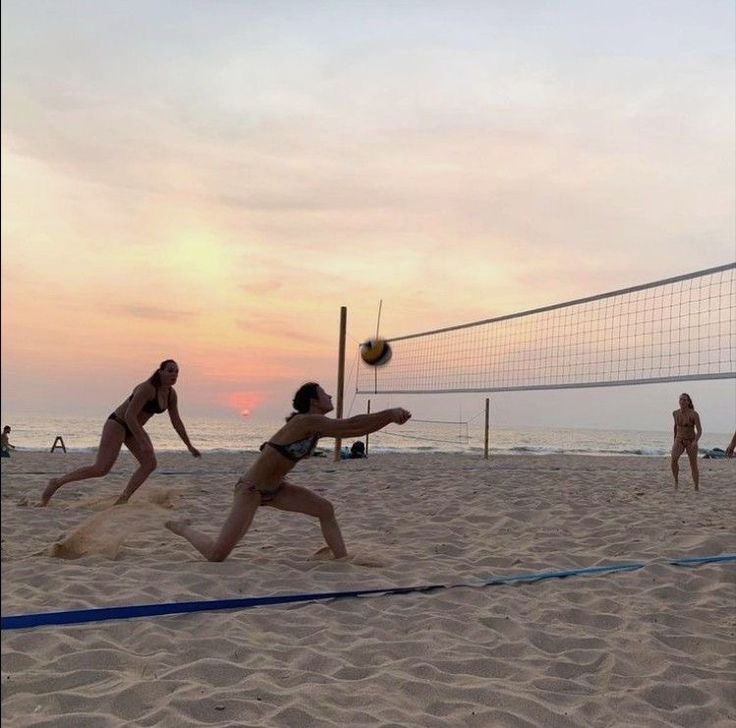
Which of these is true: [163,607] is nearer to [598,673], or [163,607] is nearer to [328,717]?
[328,717]

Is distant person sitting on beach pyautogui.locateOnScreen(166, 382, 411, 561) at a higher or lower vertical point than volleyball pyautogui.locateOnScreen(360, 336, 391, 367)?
lower

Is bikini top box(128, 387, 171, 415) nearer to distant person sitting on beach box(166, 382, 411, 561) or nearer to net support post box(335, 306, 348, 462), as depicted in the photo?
distant person sitting on beach box(166, 382, 411, 561)

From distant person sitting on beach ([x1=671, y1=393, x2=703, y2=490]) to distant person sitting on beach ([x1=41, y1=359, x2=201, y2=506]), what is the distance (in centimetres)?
610

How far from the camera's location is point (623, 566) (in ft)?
13.6

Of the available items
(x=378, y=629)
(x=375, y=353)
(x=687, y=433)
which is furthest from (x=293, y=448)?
(x=687, y=433)

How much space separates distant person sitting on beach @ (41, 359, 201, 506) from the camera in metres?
5.32

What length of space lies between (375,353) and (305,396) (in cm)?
553

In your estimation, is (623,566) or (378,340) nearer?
(623,566)

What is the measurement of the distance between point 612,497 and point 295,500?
445cm

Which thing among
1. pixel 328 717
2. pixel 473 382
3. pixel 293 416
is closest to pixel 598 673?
pixel 328 717

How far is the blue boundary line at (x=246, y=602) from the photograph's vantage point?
9.23 feet

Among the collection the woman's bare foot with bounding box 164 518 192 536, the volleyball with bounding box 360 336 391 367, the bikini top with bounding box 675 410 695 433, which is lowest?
the woman's bare foot with bounding box 164 518 192 536

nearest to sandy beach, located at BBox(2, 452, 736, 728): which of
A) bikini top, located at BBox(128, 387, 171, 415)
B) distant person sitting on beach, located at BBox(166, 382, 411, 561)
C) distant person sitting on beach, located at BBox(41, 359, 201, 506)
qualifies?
distant person sitting on beach, located at BBox(166, 382, 411, 561)

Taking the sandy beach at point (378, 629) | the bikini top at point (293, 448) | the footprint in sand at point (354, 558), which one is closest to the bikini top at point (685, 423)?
the sandy beach at point (378, 629)
